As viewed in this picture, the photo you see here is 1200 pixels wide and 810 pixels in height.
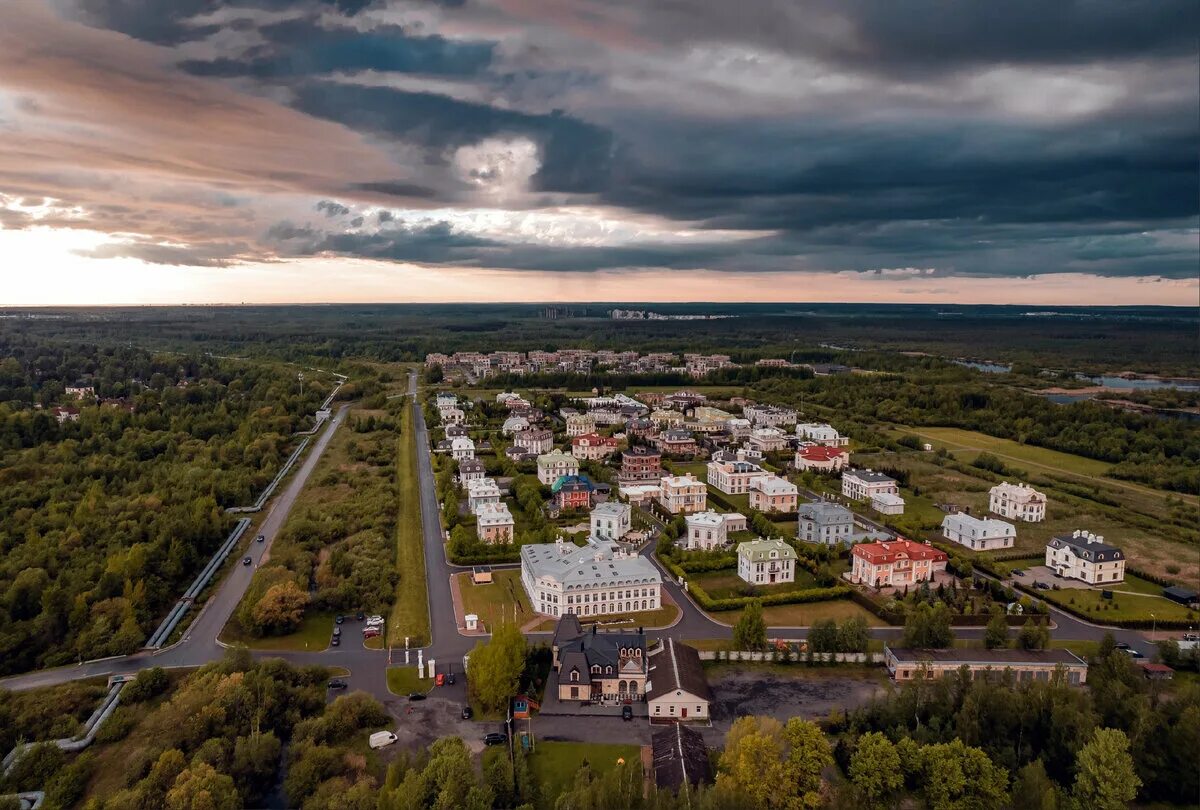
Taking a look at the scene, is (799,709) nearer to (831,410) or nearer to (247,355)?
(831,410)

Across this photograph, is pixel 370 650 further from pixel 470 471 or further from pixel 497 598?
pixel 470 471

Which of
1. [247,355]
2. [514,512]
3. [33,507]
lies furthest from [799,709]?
[247,355]

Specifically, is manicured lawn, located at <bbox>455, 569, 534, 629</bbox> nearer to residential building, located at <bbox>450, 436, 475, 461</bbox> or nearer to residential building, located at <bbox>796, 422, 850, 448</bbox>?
residential building, located at <bbox>450, 436, 475, 461</bbox>

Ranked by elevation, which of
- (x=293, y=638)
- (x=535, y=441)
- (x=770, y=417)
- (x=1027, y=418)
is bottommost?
(x=293, y=638)

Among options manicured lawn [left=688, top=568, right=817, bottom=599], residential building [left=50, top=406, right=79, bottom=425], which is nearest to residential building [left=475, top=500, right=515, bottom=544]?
manicured lawn [left=688, top=568, right=817, bottom=599]

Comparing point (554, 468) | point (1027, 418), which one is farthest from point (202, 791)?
point (1027, 418)
